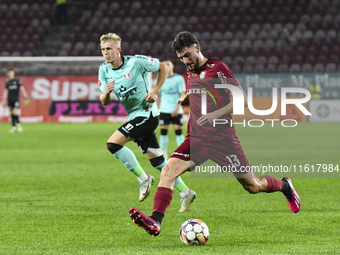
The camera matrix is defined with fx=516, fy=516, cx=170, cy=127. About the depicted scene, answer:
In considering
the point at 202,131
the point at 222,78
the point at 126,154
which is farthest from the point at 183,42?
the point at 126,154

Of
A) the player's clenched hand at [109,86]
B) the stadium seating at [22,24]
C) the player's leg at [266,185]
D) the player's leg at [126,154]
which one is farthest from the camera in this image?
the stadium seating at [22,24]

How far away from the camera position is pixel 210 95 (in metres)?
4.66

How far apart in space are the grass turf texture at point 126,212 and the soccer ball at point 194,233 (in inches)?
2.8

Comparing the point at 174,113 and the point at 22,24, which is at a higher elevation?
the point at 22,24

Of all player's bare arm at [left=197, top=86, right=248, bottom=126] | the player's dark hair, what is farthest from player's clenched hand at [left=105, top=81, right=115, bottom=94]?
player's bare arm at [left=197, top=86, right=248, bottom=126]

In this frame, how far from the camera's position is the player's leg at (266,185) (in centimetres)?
472

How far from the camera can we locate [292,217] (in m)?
5.44

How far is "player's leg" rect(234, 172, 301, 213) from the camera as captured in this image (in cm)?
472

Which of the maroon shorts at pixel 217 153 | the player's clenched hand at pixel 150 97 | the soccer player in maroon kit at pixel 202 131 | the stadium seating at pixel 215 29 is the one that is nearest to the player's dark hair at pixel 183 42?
the soccer player in maroon kit at pixel 202 131

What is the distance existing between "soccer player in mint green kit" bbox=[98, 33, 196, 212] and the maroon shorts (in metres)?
1.64

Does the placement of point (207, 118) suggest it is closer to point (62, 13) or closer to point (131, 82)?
point (131, 82)

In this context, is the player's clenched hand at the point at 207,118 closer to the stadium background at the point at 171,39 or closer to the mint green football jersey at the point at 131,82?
the mint green football jersey at the point at 131,82

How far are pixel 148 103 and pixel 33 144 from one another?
869 cm

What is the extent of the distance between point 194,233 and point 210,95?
124cm
